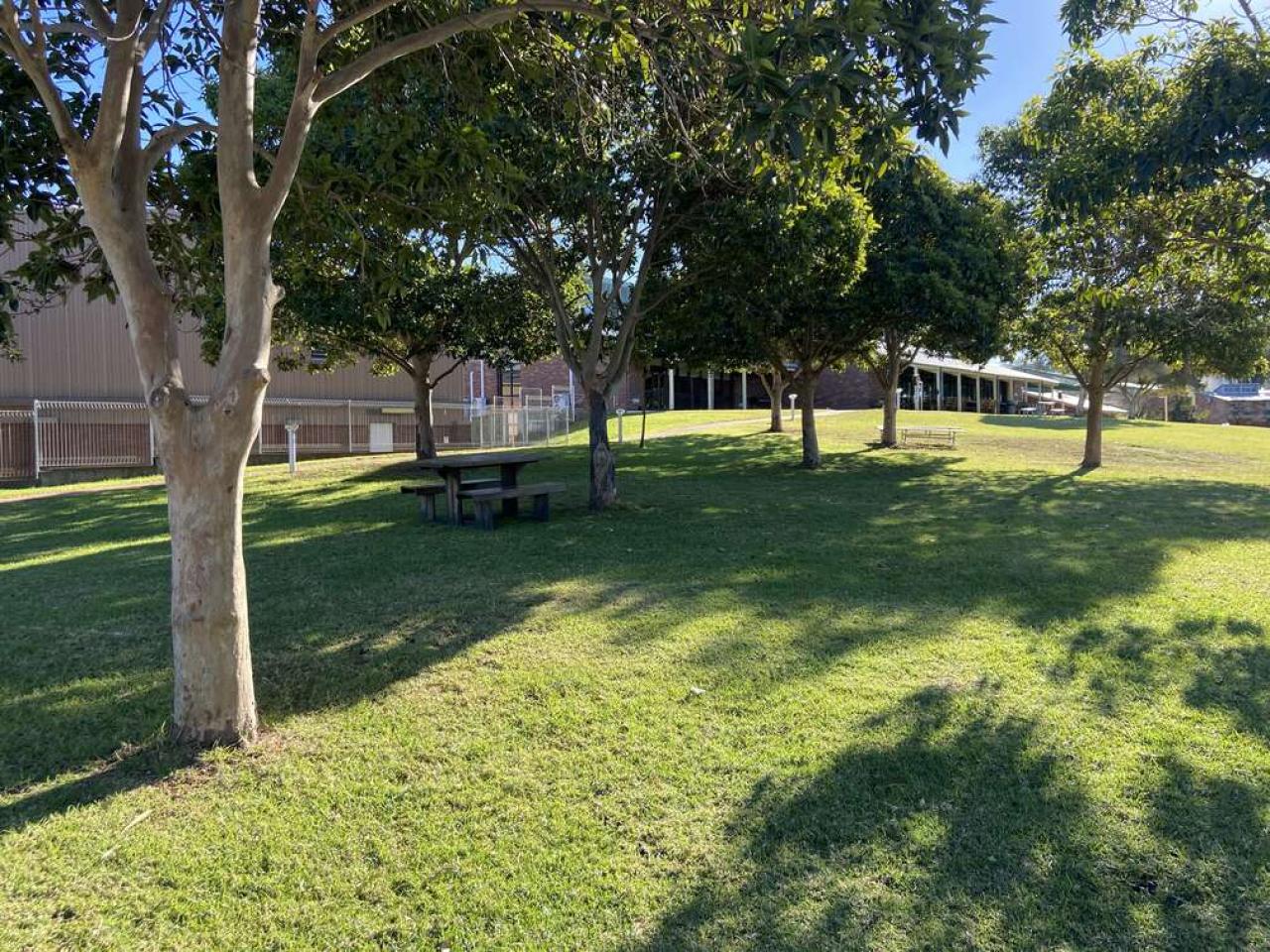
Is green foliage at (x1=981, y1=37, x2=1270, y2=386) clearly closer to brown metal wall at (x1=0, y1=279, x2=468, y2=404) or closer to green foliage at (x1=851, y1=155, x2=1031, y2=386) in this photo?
green foliage at (x1=851, y1=155, x2=1031, y2=386)

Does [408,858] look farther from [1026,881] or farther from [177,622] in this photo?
[1026,881]

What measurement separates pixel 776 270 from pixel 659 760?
791 cm

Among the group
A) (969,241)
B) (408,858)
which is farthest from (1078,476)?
(408,858)

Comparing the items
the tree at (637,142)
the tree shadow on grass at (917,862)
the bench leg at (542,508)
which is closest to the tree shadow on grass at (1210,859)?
the tree shadow on grass at (917,862)

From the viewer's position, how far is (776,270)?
10.2m

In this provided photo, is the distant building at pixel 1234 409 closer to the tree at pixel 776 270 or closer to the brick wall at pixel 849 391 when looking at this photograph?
the brick wall at pixel 849 391

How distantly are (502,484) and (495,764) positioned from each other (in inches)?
281

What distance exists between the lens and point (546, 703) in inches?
165

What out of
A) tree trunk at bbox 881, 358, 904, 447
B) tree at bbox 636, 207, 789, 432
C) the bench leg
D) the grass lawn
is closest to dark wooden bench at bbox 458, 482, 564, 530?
the bench leg

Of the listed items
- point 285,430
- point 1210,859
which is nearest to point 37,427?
point 285,430

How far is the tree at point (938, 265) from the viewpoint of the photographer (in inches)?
535

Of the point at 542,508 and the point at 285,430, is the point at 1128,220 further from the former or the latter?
the point at 285,430

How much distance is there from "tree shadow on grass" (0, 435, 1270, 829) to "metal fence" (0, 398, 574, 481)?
9070 millimetres

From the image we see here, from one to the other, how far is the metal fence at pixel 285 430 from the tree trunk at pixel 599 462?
30.0 feet
